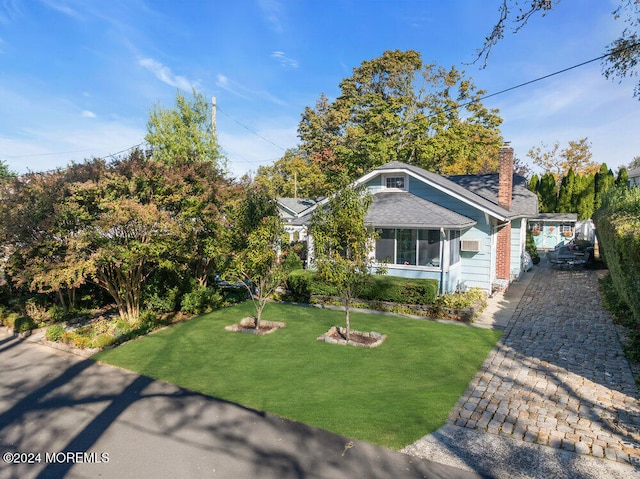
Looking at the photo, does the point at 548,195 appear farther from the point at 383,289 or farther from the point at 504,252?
the point at 383,289

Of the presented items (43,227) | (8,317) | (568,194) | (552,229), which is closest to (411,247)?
(43,227)

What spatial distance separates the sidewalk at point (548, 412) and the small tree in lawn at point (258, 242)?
6.27m

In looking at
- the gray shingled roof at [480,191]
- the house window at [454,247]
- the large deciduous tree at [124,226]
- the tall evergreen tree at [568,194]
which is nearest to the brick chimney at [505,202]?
the gray shingled roof at [480,191]

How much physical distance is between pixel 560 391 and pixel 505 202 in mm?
12287

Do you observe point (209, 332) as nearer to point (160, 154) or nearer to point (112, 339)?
point (112, 339)

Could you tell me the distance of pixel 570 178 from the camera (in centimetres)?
3869

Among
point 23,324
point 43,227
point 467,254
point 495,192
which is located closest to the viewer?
point 43,227

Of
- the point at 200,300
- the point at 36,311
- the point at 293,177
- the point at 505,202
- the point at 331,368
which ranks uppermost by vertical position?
the point at 293,177

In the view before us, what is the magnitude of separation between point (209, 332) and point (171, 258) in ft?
8.69

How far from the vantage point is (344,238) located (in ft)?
35.6

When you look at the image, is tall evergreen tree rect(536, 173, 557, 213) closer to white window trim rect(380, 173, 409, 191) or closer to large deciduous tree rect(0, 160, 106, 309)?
white window trim rect(380, 173, 409, 191)

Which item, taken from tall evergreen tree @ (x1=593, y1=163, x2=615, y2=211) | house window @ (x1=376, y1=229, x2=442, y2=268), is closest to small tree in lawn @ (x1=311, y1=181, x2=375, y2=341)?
house window @ (x1=376, y1=229, x2=442, y2=268)

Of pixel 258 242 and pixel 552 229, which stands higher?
pixel 552 229

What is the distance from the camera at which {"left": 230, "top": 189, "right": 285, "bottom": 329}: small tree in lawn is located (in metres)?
11.5
